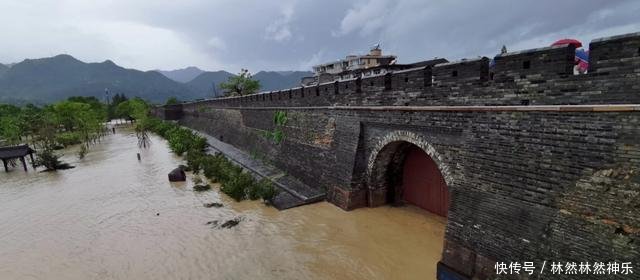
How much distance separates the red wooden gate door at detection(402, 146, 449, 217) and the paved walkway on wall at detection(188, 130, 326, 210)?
2.47m

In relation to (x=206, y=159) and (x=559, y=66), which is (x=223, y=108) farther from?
(x=559, y=66)

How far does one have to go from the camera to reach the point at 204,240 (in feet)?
26.2

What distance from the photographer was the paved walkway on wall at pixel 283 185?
9.65 m

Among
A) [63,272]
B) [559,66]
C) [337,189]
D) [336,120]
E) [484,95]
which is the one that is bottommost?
[63,272]

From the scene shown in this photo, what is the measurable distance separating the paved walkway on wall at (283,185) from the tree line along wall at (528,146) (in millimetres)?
2455

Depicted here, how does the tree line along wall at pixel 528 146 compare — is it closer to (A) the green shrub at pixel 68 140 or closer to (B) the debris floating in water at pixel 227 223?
(B) the debris floating in water at pixel 227 223

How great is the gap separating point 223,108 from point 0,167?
13206 mm

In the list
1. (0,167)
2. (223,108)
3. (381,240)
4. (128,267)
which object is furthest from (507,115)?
(0,167)

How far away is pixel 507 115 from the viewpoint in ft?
16.4

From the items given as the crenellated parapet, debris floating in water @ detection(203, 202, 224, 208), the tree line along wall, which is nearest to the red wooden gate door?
the tree line along wall

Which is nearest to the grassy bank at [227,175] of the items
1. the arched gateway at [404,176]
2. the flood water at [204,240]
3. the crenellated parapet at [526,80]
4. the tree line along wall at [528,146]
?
the flood water at [204,240]

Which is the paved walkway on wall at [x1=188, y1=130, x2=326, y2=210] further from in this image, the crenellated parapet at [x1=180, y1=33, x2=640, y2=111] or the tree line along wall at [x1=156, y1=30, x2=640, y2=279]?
the crenellated parapet at [x1=180, y1=33, x2=640, y2=111]

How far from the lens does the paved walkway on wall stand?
965 centimetres

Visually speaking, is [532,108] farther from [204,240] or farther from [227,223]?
[227,223]
